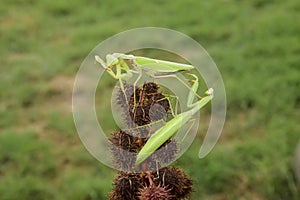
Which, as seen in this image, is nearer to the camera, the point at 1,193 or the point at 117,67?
the point at 117,67

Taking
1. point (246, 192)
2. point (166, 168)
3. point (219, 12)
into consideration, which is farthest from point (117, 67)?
point (219, 12)

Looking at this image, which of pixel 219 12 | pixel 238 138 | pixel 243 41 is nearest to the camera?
pixel 238 138

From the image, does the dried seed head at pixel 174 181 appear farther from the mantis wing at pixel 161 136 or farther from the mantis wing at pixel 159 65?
the mantis wing at pixel 159 65

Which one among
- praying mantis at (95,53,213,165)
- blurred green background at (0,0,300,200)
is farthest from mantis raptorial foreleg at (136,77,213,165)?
blurred green background at (0,0,300,200)

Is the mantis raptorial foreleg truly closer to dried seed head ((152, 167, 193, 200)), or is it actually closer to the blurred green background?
dried seed head ((152, 167, 193, 200))

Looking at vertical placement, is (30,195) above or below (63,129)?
below

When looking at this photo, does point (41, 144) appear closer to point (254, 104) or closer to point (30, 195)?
point (30, 195)

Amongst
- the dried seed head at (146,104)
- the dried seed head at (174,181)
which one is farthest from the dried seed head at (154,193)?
the dried seed head at (146,104)

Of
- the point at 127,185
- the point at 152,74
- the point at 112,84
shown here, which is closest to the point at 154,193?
the point at 127,185
